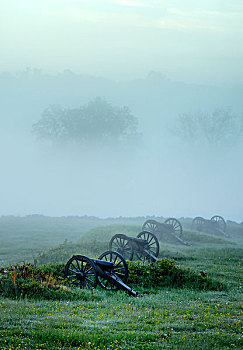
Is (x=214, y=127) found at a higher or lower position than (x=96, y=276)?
higher

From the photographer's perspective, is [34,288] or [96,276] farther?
[96,276]

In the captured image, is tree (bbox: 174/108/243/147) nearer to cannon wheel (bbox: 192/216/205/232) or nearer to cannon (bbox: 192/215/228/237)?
cannon wheel (bbox: 192/216/205/232)

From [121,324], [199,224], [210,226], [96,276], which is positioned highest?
[199,224]

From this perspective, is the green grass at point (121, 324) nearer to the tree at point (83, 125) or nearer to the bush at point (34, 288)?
the bush at point (34, 288)

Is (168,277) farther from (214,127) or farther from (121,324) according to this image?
(214,127)

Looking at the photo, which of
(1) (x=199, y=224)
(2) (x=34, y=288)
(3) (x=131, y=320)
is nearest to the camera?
(3) (x=131, y=320)

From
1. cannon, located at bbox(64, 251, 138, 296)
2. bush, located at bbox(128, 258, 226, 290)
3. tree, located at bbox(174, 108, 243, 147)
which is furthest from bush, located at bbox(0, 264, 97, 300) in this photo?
tree, located at bbox(174, 108, 243, 147)

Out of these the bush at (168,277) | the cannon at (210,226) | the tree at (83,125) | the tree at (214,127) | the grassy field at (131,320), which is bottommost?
the grassy field at (131,320)

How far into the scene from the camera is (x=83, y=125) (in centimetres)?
7019

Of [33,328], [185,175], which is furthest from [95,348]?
[185,175]

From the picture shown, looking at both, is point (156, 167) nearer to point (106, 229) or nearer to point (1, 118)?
point (1, 118)

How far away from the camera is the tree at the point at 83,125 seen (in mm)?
69875

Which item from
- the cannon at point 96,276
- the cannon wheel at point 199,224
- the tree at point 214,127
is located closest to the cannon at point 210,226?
the cannon wheel at point 199,224

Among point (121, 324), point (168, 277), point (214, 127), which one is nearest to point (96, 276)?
point (168, 277)
